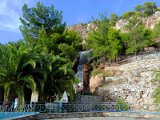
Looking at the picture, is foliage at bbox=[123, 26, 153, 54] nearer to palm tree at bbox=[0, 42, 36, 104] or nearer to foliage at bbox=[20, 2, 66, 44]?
foliage at bbox=[20, 2, 66, 44]

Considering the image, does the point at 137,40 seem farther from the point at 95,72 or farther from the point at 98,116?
the point at 98,116

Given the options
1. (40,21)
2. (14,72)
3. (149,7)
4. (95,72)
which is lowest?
(14,72)

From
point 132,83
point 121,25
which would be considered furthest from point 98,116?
point 121,25

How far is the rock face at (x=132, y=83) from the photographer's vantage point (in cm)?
1588

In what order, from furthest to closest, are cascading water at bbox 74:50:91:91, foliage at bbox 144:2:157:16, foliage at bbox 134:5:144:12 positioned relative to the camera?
foliage at bbox 134:5:144:12, foliage at bbox 144:2:157:16, cascading water at bbox 74:50:91:91

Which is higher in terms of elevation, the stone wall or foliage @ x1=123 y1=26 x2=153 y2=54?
foliage @ x1=123 y1=26 x2=153 y2=54

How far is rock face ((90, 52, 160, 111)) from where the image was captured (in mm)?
15875

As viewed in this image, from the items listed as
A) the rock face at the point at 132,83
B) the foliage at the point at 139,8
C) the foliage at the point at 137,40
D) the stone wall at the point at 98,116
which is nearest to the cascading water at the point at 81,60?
the rock face at the point at 132,83

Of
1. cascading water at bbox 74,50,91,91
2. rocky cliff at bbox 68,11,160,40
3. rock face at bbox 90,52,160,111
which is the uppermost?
rocky cliff at bbox 68,11,160,40

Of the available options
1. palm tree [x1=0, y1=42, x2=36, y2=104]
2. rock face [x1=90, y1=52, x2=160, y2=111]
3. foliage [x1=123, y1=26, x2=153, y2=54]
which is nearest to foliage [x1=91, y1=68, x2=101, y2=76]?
rock face [x1=90, y1=52, x2=160, y2=111]

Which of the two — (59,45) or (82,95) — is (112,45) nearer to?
(59,45)

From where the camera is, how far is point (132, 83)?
664 inches

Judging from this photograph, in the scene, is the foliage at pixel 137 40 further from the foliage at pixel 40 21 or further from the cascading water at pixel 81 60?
the foliage at pixel 40 21

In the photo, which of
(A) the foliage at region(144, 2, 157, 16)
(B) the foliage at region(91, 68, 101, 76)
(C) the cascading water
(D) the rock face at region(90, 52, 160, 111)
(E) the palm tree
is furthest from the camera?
(A) the foliage at region(144, 2, 157, 16)
